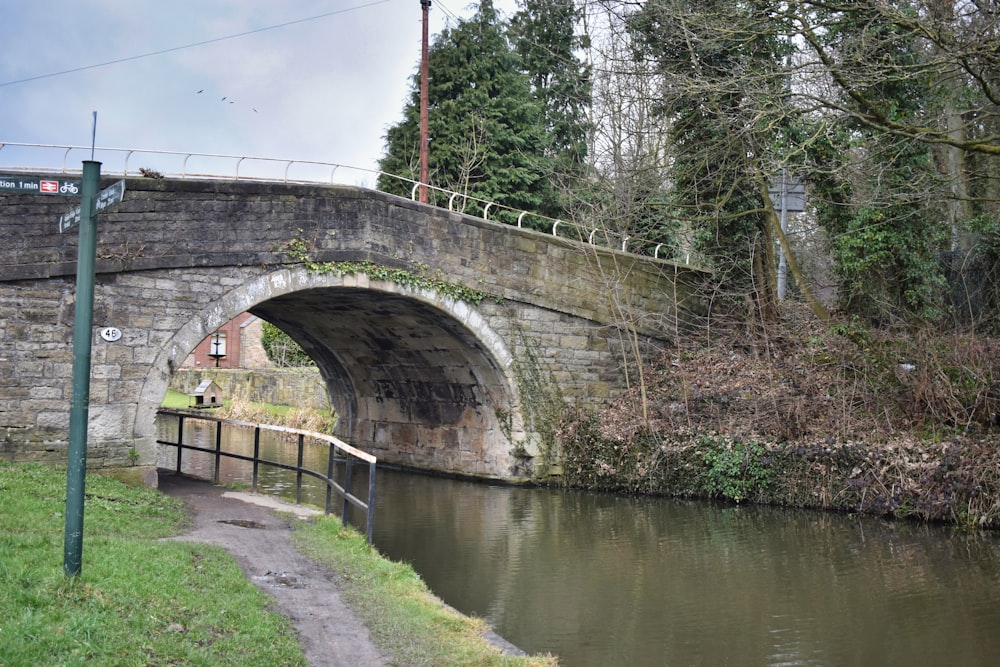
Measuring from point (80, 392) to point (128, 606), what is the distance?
1189 mm

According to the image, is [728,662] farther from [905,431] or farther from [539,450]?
[539,450]

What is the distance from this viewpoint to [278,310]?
16797 mm

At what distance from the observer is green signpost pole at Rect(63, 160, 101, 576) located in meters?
4.88

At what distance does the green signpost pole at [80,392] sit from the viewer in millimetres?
4883

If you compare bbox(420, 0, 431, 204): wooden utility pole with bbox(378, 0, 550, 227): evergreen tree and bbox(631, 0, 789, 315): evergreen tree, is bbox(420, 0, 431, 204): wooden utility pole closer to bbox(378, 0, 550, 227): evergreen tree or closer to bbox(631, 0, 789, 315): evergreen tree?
bbox(378, 0, 550, 227): evergreen tree

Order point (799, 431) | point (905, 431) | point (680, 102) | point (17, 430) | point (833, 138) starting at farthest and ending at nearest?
point (680, 102), point (833, 138), point (799, 431), point (905, 431), point (17, 430)

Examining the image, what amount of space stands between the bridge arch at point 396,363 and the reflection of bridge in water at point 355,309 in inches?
1.5

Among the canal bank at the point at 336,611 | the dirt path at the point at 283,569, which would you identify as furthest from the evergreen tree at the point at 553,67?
the canal bank at the point at 336,611

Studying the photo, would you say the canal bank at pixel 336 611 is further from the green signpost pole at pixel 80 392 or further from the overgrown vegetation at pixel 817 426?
the overgrown vegetation at pixel 817 426

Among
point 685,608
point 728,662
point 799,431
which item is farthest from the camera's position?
point 799,431

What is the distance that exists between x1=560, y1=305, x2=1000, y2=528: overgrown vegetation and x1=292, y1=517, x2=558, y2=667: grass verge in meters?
6.64

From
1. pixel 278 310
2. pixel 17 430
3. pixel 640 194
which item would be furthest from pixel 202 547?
pixel 640 194

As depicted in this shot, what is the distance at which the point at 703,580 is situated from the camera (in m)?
8.50

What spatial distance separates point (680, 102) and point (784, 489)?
672cm
